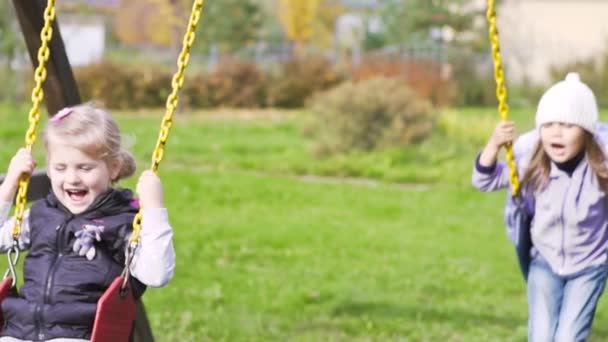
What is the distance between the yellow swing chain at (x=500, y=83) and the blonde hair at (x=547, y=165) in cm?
6

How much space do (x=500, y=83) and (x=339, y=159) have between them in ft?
32.3

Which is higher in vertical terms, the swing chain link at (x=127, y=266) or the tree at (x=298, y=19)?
the swing chain link at (x=127, y=266)

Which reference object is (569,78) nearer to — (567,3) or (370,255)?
(370,255)

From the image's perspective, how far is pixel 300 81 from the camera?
25.1 meters

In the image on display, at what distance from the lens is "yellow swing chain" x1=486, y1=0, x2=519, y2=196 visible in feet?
13.9

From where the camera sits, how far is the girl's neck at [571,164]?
4.50 meters

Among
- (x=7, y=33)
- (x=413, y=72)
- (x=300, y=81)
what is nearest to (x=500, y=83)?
(x=7, y=33)

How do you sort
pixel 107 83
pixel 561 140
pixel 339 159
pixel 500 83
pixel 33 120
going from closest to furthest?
pixel 33 120, pixel 500 83, pixel 561 140, pixel 339 159, pixel 107 83

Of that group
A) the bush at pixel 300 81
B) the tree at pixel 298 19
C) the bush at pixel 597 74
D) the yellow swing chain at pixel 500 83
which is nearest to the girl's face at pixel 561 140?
the yellow swing chain at pixel 500 83

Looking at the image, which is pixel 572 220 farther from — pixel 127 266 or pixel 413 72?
pixel 413 72

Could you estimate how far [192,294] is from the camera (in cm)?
736

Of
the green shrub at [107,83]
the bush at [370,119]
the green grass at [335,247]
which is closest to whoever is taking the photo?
the green grass at [335,247]

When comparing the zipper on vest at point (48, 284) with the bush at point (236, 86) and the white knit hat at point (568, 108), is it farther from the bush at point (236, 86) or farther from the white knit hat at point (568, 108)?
the bush at point (236, 86)

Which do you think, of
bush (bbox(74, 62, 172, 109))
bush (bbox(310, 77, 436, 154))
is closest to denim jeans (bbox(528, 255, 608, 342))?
bush (bbox(310, 77, 436, 154))
